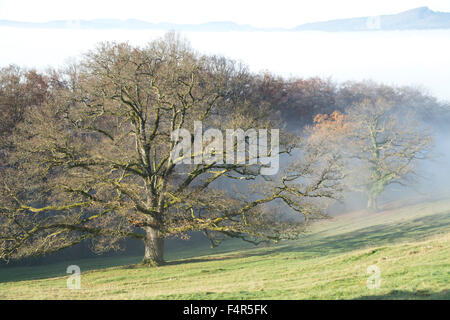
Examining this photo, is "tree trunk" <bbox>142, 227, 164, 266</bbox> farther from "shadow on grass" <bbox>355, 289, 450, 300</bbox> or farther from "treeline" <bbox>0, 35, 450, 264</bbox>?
"shadow on grass" <bbox>355, 289, 450, 300</bbox>

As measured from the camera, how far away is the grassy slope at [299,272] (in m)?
13.3

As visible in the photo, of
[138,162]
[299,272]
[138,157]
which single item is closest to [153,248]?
[138,162]

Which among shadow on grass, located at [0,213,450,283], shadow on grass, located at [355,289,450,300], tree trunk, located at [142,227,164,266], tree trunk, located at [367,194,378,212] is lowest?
tree trunk, located at [367,194,378,212]

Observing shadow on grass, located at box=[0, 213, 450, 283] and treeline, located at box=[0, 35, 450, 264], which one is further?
shadow on grass, located at box=[0, 213, 450, 283]

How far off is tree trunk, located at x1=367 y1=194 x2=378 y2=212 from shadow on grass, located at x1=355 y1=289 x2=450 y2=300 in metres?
40.2

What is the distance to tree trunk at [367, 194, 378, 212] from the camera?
50700mm

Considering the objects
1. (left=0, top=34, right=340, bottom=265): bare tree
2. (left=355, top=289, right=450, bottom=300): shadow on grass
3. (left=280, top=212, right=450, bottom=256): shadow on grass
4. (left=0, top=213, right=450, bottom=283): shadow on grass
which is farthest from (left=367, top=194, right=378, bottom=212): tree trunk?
(left=355, top=289, right=450, bottom=300): shadow on grass

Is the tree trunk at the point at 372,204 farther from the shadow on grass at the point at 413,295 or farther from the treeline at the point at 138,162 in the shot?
the shadow on grass at the point at 413,295

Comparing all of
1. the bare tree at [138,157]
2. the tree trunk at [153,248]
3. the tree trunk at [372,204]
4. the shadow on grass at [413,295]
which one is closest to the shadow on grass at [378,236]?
the bare tree at [138,157]

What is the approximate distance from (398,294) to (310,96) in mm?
61644

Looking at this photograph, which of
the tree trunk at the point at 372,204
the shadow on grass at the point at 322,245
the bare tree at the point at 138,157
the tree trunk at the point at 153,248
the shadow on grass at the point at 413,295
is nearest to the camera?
the shadow on grass at the point at 413,295

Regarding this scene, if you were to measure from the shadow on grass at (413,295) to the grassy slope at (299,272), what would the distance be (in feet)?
0.07

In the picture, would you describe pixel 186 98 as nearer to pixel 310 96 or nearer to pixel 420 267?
pixel 420 267

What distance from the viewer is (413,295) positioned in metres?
11.6
